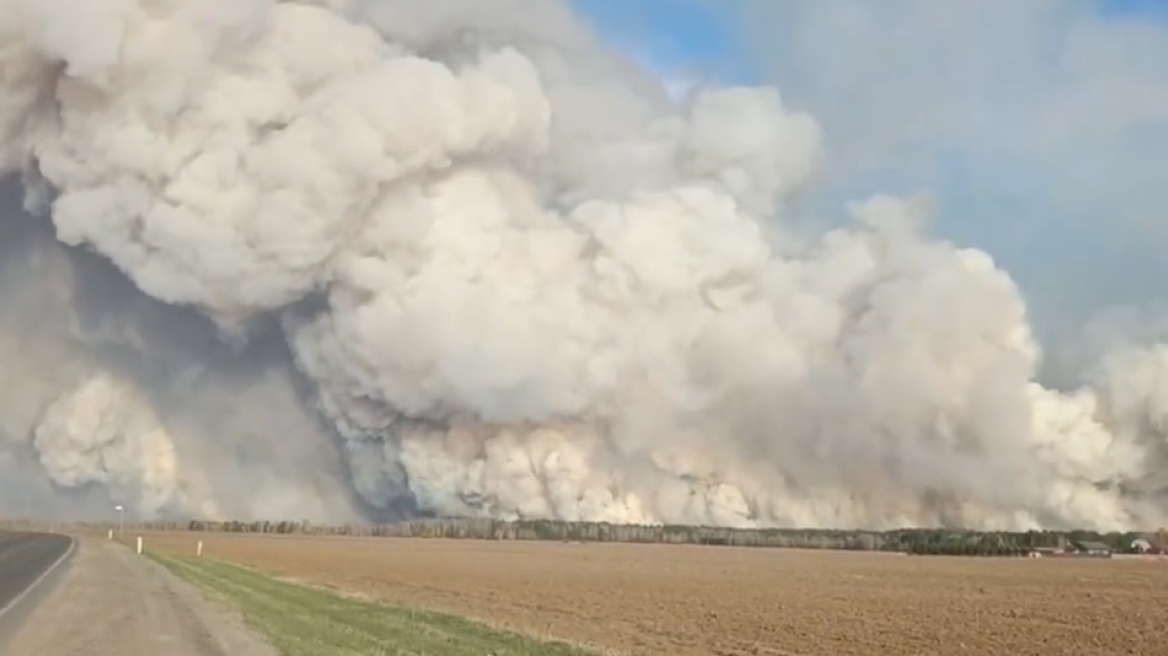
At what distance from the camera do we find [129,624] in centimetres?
2366

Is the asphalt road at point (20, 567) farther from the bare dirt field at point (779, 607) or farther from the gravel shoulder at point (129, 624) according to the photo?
the bare dirt field at point (779, 607)

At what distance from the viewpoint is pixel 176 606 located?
93.5 feet

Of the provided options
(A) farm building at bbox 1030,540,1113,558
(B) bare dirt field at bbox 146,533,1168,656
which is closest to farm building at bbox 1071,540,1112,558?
(A) farm building at bbox 1030,540,1113,558

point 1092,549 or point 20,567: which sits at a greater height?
point 1092,549

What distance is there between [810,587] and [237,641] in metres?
35.3

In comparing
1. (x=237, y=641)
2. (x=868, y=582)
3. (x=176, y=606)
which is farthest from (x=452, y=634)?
(x=868, y=582)

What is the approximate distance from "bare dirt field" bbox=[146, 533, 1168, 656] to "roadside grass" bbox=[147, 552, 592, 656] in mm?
1700

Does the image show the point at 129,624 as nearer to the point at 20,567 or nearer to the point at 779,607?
the point at 779,607

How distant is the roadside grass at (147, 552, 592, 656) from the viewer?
20.6 metres

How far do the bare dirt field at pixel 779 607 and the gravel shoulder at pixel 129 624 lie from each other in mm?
6330

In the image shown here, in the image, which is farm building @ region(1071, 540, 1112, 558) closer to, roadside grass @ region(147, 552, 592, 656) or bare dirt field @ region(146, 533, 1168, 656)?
bare dirt field @ region(146, 533, 1168, 656)

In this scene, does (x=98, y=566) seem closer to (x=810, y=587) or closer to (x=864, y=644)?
(x=810, y=587)

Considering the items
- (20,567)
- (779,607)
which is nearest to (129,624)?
(779,607)

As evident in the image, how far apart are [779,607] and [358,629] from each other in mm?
17369
